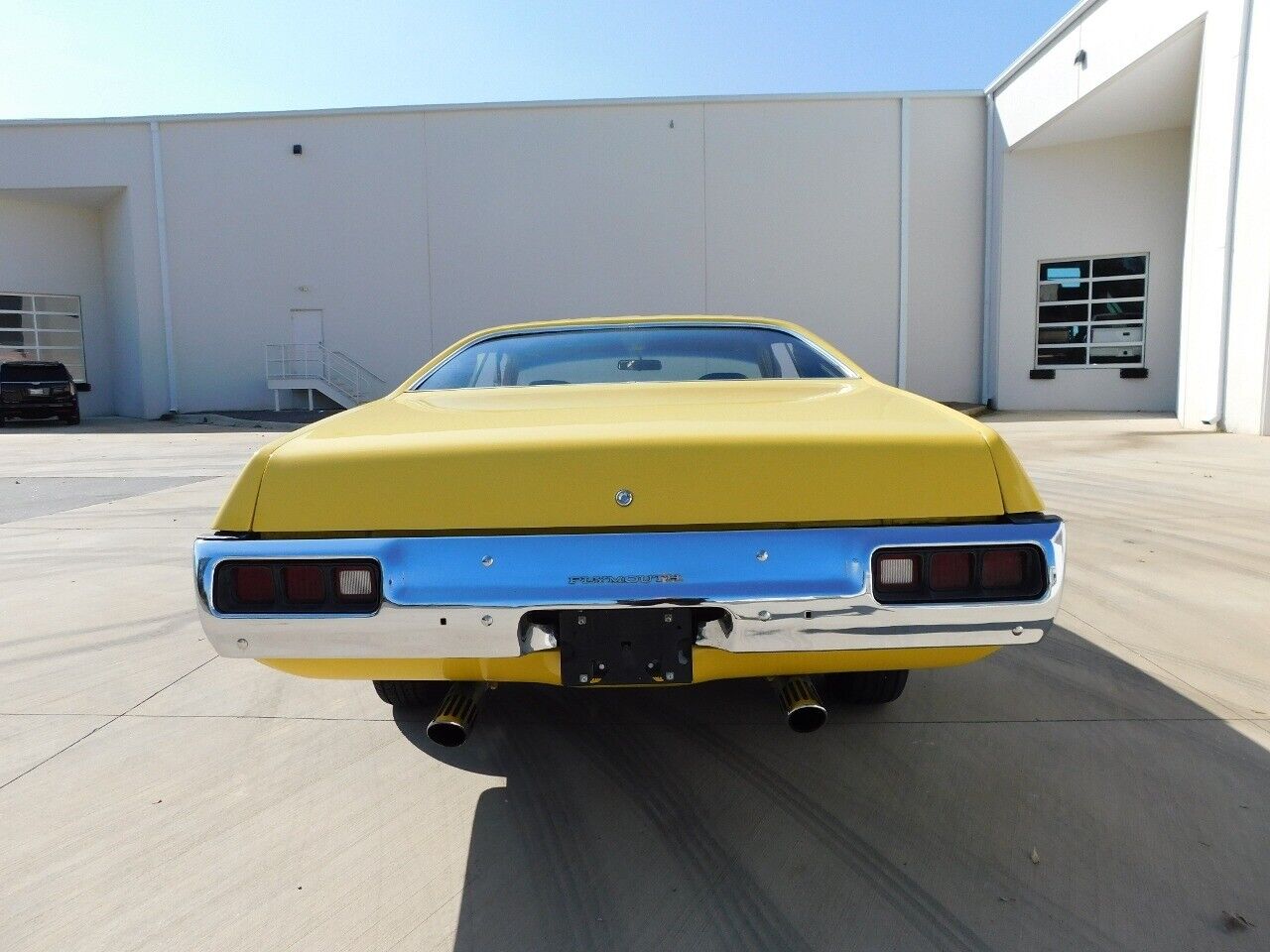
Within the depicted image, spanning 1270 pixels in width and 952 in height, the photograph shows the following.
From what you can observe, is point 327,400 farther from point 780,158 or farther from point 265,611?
point 265,611

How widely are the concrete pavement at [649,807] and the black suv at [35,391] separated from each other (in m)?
17.8

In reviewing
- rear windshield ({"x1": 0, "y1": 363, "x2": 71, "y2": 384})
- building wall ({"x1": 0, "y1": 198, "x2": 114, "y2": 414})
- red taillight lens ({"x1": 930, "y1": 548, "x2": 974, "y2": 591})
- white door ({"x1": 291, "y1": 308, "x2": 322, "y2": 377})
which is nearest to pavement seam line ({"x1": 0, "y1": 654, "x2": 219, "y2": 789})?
red taillight lens ({"x1": 930, "y1": 548, "x2": 974, "y2": 591})

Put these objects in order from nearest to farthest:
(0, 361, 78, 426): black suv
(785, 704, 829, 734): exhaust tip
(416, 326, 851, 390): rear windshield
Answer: (785, 704, 829, 734): exhaust tip, (416, 326, 851, 390): rear windshield, (0, 361, 78, 426): black suv

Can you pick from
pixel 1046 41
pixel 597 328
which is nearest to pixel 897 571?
pixel 597 328

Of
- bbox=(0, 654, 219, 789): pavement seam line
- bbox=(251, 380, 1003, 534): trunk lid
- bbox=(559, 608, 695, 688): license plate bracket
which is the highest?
bbox=(251, 380, 1003, 534): trunk lid

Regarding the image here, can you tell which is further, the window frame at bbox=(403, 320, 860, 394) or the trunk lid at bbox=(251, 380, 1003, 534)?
the window frame at bbox=(403, 320, 860, 394)

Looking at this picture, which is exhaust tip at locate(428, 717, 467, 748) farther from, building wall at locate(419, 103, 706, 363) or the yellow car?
building wall at locate(419, 103, 706, 363)

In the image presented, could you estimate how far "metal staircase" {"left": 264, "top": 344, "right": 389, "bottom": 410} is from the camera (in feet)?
63.2

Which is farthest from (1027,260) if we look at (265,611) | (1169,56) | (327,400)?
(265,611)

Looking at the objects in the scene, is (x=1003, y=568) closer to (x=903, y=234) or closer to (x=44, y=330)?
(x=903, y=234)

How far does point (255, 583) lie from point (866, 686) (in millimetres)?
1752

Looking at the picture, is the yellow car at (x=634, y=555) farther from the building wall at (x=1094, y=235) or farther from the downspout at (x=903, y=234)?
the downspout at (x=903, y=234)

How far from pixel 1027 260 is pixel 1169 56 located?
4.88 m

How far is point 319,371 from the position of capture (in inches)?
768
